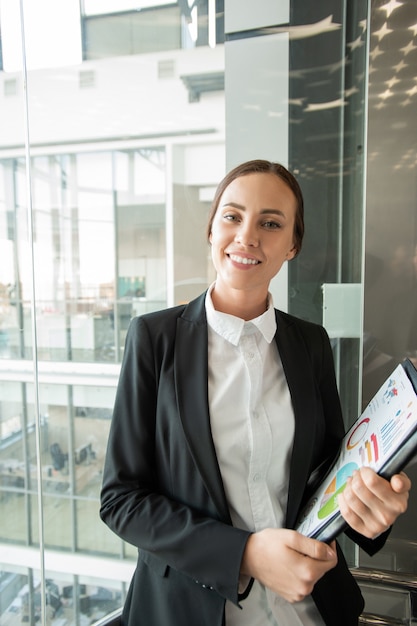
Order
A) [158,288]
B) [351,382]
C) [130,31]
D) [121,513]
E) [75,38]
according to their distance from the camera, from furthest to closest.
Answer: [158,288]
[130,31]
[75,38]
[351,382]
[121,513]

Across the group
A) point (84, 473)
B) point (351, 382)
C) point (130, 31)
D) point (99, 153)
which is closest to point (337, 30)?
point (130, 31)

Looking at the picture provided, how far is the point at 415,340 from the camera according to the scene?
1760 millimetres

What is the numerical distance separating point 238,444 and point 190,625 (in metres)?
0.44

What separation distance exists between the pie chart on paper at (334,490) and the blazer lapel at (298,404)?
105 millimetres

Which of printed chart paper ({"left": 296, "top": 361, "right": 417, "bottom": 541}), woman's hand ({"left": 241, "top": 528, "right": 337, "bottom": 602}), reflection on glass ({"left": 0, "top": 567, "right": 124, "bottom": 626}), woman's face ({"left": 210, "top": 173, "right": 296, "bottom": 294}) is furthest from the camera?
reflection on glass ({"left": 0, "top": 567, "right": 124, "bottom": 626})

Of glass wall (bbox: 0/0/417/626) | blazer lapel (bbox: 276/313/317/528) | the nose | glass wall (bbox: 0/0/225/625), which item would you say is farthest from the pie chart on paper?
glass wall (bbox: 0/0/225/625)

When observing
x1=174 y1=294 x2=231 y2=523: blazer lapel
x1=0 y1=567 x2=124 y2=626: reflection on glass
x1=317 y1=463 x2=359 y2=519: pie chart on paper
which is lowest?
x1=0 y1=567 x2=124 y2=626: reflection on glass

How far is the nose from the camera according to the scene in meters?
1.06

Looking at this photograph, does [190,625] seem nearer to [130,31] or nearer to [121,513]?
[121,513]

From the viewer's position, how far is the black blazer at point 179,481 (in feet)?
3.04

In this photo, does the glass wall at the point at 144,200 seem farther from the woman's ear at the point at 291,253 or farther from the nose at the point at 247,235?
the nose at the point at 247,235

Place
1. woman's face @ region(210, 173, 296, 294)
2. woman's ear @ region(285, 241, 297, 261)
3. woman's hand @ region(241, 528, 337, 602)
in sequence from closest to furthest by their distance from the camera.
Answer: woman's hand @ region(241, 528, 337, 602)
woman's face @ region(210, 173, 296, 294)
woman's ear @ region(285, 241, 297, 261)

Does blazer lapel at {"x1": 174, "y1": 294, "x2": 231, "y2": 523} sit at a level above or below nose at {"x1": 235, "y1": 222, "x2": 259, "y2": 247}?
below

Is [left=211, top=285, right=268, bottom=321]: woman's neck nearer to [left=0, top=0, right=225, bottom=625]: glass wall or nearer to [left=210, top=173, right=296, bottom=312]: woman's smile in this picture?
[left=210, top=173, right=296, bottom=312]: woman's smile
